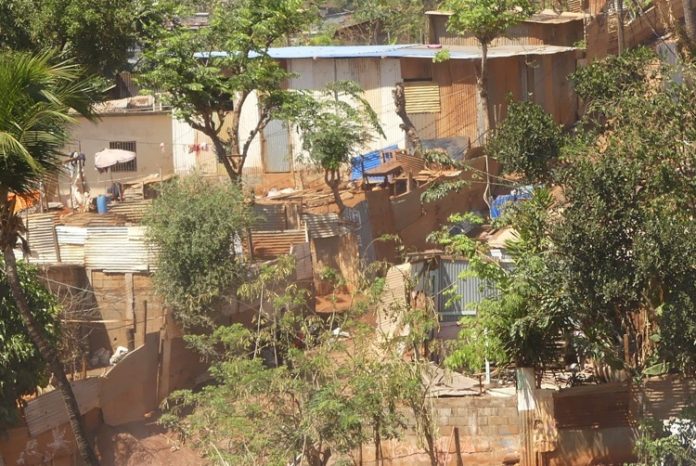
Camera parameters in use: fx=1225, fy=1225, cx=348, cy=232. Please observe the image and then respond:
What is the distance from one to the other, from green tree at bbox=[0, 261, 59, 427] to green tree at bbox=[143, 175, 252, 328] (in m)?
3.05

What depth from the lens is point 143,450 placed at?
18359 millimetres

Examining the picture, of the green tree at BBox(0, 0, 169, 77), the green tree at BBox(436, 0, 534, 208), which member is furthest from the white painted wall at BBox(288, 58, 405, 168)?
the green tree at BBox(0, 0, 169, 77)

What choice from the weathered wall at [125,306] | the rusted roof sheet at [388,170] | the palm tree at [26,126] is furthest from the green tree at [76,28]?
the rusted roof sheet at [388,170]

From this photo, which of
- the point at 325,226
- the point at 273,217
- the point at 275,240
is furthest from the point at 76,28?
the point at 325,226

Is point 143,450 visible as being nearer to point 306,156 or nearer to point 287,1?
point 287,1

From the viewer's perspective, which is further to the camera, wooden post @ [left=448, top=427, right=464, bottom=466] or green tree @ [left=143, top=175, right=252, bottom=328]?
green tree @ [left=143, top=175, right=252, bottom=328]

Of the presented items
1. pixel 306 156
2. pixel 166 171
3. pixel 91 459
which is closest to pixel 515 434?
pixel 91 459

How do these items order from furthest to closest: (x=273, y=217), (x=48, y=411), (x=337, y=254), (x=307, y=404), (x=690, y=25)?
(x=273, y=217) → (x=337, y=254) → (x=48, y=411) → (x=690, y=25) → (x=307, y=404)

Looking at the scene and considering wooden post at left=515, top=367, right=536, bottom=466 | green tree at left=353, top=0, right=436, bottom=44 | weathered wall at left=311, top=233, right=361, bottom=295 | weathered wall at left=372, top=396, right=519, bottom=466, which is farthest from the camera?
green tree at left=353, top=0, right=436, bottom=44

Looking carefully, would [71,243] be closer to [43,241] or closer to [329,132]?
[43,241]

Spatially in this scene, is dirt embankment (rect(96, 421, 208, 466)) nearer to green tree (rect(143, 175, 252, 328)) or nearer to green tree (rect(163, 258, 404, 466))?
green tree (rect(143, 175, 252, 328))

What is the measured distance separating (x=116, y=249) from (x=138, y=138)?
442 inches

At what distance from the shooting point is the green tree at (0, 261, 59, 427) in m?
16.3

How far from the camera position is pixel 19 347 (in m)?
16.3
